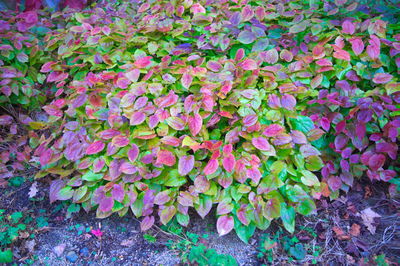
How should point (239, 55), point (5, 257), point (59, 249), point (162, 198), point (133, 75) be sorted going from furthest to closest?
1. point (239, 55)
2. point (133, 75)
3. point (59, 249)
4. point (162, 198)
5. point (5, 257)

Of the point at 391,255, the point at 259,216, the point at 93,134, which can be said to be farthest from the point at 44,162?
the point at 391,255

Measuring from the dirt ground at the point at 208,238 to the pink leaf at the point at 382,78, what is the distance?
70 cm

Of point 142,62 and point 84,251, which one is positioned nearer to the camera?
point 84,251

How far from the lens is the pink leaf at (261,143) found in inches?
67.2

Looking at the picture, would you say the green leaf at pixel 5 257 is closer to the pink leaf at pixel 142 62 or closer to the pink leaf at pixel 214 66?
the pink leaf at pixel 142 62

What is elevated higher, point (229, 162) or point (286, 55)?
point (286, 55)

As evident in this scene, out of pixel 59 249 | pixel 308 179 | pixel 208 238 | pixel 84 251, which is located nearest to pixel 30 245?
pixel 59 249

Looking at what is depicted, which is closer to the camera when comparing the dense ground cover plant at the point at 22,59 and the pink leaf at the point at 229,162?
the pink leaf at the point at 229,162

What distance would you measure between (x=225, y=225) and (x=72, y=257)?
882 millimetres

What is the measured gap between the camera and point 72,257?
1.78 m

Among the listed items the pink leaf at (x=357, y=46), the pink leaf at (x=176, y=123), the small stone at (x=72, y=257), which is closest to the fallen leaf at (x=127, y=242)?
the small stone at (x=72, y=257)

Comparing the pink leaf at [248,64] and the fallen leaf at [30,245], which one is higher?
the pink leaf at [248,64]

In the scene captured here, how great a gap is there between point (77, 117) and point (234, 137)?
1.00m

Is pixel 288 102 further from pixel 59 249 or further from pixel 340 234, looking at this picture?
pixel 59 249
